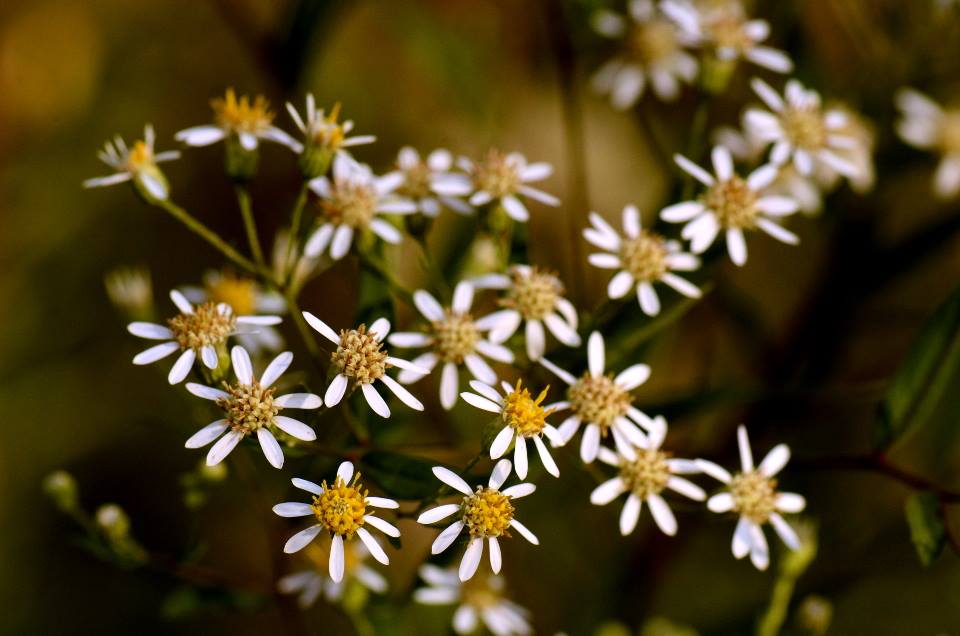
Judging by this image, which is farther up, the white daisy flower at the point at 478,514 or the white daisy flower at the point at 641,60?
the white daisy flower at the point at 641,60

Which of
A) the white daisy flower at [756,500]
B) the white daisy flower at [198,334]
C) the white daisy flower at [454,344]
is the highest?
the white daisy flower at [198,334]

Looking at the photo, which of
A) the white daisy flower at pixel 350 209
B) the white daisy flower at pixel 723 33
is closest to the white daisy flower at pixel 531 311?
the white daisy flower at pixel 350 209

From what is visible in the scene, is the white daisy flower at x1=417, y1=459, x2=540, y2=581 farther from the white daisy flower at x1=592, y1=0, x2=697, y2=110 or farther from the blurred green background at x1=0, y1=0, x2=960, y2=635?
the white daisy flower at x1=592, y1=0, x2=697, y2=110

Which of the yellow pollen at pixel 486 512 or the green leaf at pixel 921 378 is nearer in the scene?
the yellow pollen at pixel 486 512

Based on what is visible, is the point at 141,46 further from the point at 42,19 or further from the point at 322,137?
the point at 322,137

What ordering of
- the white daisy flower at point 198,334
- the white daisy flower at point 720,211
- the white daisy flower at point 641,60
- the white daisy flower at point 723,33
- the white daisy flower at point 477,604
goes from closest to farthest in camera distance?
1. the white daisy flower at point 198,334
2. the white daisy flower at point 720,211
3. the white daisy flower at point 477,604
4. the white daisy flower at point 723,33
5. the white daisy flower at point 641,60

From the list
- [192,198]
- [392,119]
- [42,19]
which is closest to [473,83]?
[392,119]

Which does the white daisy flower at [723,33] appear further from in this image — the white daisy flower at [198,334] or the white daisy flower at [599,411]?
the white daisy flower at [198,334]

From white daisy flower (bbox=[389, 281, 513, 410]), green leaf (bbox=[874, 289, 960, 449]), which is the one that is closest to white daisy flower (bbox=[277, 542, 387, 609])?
white daisy flower (bbox=[389, 281, 513, 410])
